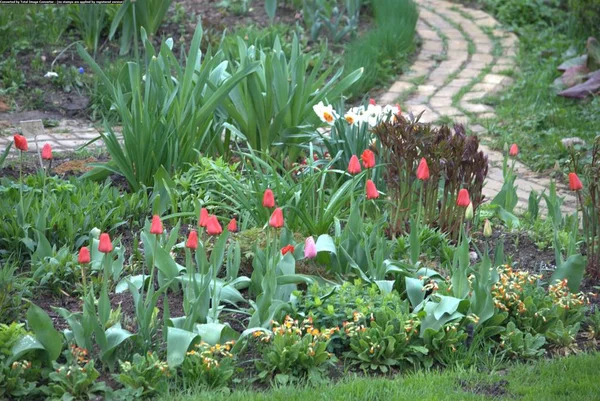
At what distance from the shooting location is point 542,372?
3523 millimetres

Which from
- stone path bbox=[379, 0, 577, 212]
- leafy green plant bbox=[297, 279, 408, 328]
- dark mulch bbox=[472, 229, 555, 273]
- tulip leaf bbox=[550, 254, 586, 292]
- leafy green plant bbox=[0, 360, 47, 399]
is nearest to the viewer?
leafy green plant bbox=[0, 360, 47, 399]

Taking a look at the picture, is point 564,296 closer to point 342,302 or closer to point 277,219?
point 342,302

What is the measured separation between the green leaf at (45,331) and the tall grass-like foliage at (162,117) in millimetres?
1777

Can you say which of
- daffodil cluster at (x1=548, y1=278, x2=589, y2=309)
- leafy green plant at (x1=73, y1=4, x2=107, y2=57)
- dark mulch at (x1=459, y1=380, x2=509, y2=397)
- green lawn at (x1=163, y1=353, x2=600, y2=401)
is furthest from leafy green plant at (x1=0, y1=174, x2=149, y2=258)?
leafy green plant at (x1=73, y1=4, x2=107, y2=57)

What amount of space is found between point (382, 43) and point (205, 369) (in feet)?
19.1

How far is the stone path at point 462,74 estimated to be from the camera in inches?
266

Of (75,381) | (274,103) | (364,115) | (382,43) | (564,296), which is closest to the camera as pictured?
(75,381)

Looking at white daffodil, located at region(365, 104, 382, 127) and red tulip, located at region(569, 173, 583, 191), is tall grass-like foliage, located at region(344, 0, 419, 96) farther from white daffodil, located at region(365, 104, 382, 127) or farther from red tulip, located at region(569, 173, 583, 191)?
red tulip, located at region(569, 173, 583, 191)

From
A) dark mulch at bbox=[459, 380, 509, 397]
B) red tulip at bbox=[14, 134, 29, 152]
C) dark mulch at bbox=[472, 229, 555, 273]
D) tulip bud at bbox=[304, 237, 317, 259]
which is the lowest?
dark mulch at bbox=[472, 229, 555, 273]

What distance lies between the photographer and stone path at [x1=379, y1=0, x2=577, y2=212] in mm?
6748

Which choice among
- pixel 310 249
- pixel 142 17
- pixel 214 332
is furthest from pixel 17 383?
pixel 142 17

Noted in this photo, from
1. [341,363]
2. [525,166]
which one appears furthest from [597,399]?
[525,166]

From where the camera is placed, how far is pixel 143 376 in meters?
3.25

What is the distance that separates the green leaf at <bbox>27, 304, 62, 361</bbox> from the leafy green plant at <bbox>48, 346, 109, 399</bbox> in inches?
2.9
